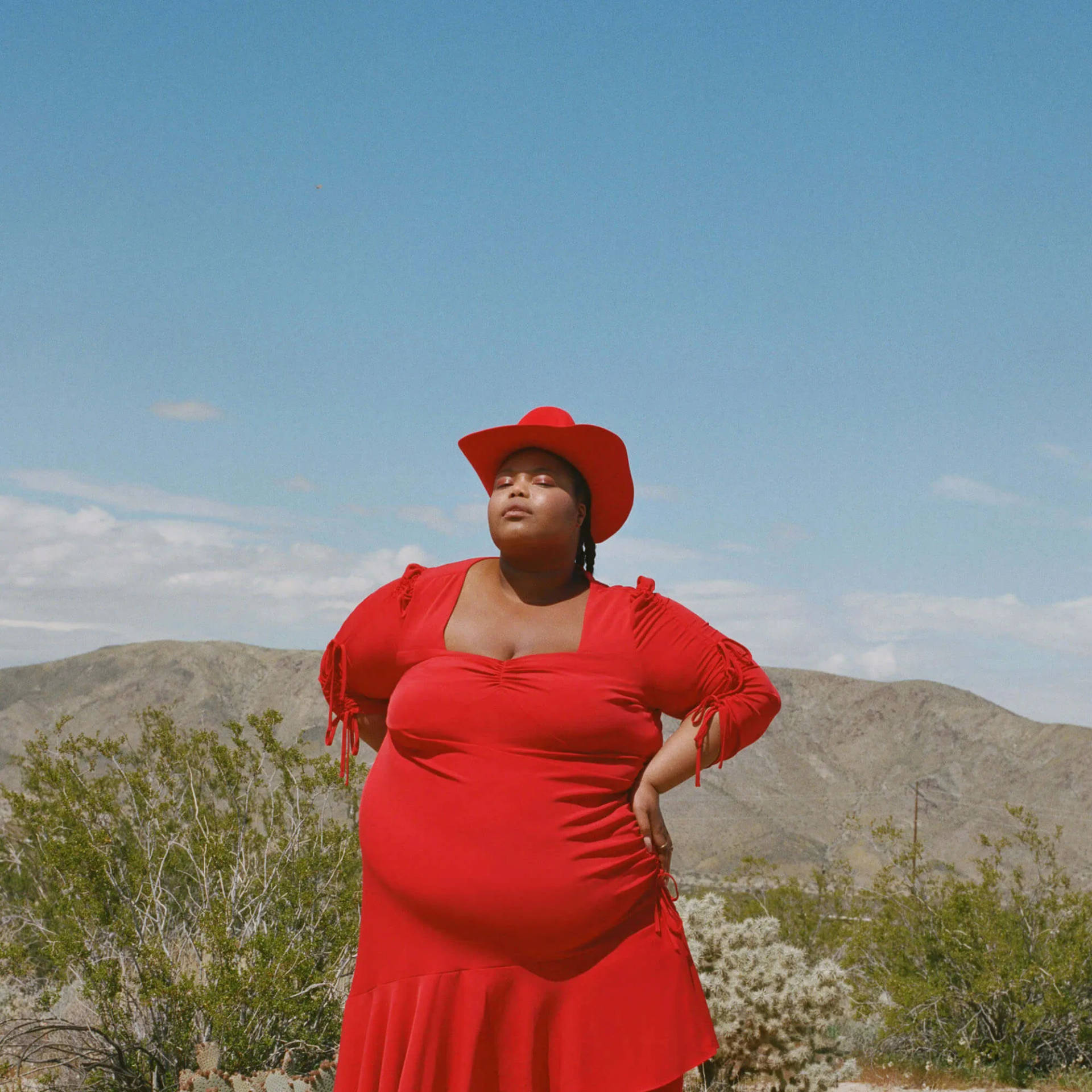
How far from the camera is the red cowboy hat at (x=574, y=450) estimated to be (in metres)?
3.63

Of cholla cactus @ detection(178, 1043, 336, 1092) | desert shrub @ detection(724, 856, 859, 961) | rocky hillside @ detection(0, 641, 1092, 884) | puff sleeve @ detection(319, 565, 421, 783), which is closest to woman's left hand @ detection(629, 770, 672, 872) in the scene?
puff sleeve @ detection(319, 565, 421, 783)

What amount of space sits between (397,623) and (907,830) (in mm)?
51514

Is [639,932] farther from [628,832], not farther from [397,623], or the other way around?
[397,623]

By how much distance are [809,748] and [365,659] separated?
209ft

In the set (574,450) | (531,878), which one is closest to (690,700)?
(531,878)

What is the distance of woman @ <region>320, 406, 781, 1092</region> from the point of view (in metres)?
3.19

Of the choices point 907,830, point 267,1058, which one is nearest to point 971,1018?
point 267,1058

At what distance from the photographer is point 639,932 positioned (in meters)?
3.33

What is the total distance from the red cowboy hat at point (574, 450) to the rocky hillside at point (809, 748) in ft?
133

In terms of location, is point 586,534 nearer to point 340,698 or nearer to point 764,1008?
point 340,698

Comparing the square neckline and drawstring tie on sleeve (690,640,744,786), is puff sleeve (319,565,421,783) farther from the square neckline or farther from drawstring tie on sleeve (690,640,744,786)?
drawstring tie on sleeve (690,640,744,786)

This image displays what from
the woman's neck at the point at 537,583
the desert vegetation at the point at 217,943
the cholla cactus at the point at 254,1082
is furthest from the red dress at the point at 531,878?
the desert vegetation at the point at 217,943

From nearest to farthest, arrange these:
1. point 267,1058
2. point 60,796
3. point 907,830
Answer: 1. point 267,1058
2. point 60,796
3. point 907,830

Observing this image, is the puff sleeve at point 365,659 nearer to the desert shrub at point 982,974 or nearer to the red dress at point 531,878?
the red dress at point 531,878
